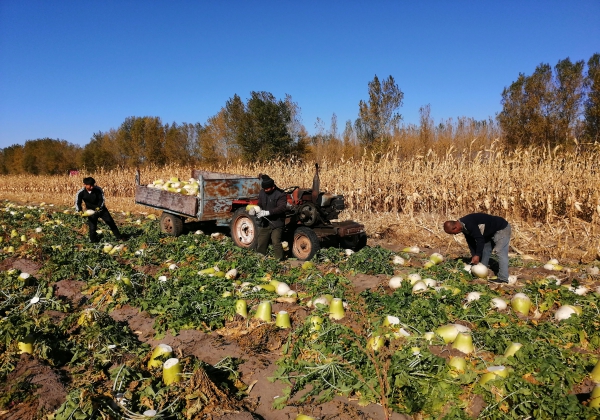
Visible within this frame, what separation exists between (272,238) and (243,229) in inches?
41.2

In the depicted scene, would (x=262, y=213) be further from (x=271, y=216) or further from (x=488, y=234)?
(x=488, y=234)

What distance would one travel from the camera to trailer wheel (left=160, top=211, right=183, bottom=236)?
388 inches

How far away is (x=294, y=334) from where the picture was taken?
14.7 ft

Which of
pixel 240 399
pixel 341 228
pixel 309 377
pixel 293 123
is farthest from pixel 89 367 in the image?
pixel 293 123

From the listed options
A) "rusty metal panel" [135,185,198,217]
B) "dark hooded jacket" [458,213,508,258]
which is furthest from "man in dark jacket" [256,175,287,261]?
"dark hooded jacket" [458,213,508,258]

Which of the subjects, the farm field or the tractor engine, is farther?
the tractor engine

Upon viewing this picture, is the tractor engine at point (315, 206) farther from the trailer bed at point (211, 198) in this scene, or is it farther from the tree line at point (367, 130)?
the tree line at point (367, 130)

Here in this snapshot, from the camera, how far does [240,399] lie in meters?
3.50

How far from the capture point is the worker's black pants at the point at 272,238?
Answer: 7.50 metres

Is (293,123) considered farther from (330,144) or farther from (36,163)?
(36,163)

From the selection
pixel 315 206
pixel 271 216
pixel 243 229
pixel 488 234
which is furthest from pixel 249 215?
pixel 488 234

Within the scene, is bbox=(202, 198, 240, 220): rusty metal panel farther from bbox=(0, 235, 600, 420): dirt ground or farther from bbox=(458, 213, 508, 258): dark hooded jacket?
bbox=(458, 213, 508, 258): dark hooded jacket

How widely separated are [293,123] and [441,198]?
2365 centimetres

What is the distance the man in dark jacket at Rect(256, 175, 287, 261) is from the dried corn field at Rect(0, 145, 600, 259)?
12.5ft
